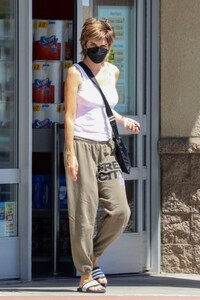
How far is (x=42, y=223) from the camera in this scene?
793 centimetres

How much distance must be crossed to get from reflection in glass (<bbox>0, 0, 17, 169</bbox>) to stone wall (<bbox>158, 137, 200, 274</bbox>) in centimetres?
123

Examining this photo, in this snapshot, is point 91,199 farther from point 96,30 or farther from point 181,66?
point 181,66

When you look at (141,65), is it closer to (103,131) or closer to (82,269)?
(103,131)

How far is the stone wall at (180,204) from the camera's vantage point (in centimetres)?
757

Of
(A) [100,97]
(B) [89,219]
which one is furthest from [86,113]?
(B) [89,219]

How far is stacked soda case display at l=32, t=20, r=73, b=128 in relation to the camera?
7586 millimetres

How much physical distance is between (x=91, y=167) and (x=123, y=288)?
3.61ft

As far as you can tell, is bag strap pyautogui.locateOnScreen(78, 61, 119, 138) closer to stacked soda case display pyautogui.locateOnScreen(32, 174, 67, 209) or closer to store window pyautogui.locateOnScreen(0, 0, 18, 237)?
store window pyautogui.locateOnScreen(0, 0, 18, 237)

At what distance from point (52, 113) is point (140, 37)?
3.15 feet

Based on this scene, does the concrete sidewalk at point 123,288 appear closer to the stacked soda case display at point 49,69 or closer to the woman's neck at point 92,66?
the stacked soda case display at point 49,69

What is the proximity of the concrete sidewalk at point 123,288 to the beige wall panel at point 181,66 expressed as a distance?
1.20 meters

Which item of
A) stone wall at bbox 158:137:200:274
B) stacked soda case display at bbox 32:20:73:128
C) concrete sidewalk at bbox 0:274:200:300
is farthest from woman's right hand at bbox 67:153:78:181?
stone wall at bbox 158:137:200:274

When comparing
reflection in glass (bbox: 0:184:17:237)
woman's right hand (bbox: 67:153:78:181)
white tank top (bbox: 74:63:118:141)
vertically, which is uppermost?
white tank top (bbox: 74:63:118:141)

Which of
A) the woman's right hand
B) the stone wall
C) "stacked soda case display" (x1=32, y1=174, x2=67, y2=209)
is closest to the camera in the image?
the woman's right hand
